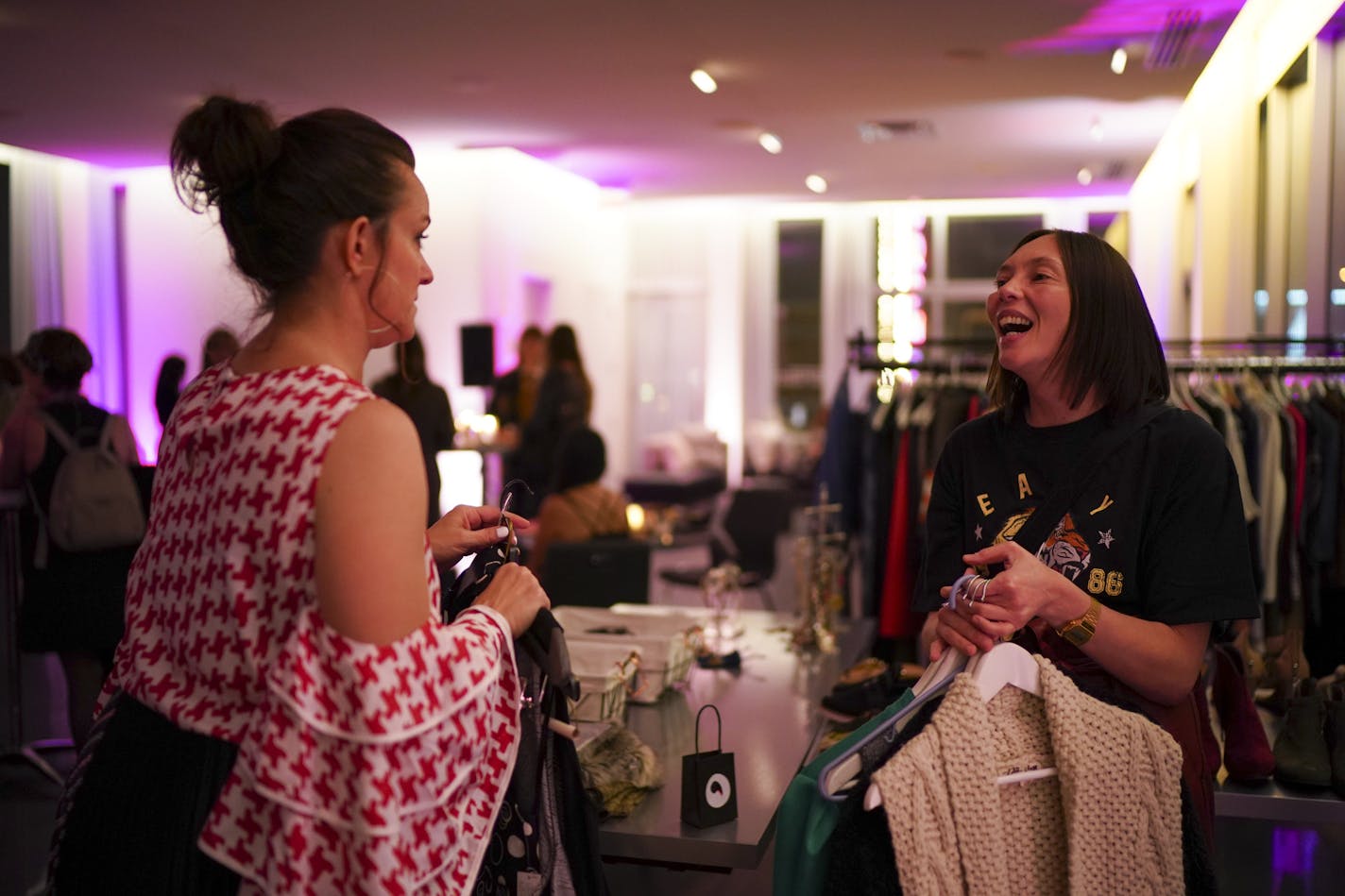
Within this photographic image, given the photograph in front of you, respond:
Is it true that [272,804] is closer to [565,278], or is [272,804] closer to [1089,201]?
[565,278]

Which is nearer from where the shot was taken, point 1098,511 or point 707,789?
point 1098,511

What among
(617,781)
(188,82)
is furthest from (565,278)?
(617,781)

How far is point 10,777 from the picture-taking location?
4.27m

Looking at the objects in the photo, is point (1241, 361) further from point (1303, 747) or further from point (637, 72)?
point (637, 72)

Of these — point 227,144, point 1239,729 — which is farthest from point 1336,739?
point 227,144

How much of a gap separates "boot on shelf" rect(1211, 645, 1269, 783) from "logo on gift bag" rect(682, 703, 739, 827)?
1078 millimetres

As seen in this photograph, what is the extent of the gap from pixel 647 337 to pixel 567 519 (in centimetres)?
1021

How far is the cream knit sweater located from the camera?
54.7 inches

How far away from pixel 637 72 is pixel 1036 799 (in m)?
6.08

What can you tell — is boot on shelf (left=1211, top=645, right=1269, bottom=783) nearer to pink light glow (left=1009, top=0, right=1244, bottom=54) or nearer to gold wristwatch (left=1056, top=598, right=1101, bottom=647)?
gold wristwatch (left=1056, top=598, right=1101, bottom=647)

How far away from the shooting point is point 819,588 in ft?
11.3

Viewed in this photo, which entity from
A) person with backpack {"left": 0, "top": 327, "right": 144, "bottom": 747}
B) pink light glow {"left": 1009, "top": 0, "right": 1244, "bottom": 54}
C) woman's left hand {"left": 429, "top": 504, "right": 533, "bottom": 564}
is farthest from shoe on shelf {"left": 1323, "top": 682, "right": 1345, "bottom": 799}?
pink light glow {"left": 1009, "top": 0, "right": 1244, "bottom": 54}

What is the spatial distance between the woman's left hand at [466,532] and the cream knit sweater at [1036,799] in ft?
2.01

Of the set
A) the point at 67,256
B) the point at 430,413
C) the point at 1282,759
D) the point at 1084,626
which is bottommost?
the point at 1282,759
